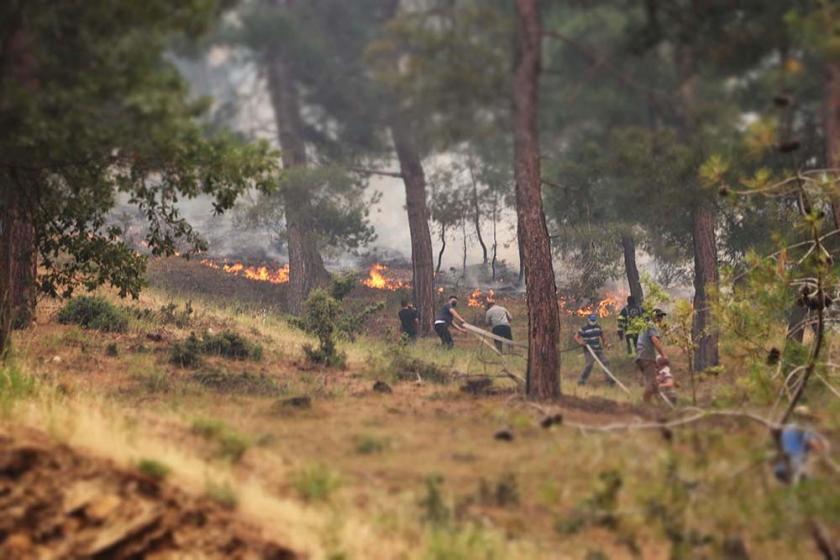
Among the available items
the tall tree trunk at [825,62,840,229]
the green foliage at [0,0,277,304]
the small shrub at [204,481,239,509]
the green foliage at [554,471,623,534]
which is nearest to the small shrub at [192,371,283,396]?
the green foliage at [0,0,277,304]

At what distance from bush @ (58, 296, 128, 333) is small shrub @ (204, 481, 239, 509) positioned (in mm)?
8333

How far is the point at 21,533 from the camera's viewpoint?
549 centimetres

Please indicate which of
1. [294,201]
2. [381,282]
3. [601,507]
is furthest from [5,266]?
[381,282]

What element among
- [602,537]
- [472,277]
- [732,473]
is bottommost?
[602,537]

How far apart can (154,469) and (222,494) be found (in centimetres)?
58

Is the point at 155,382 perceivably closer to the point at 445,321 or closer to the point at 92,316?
the point at 92,316

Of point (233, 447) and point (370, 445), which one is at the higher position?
point (233, 447)

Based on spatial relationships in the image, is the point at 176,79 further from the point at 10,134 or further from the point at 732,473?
the point at 732,473

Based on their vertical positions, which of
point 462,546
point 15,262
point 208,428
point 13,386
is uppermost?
point 15,262

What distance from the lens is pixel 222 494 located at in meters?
6.08

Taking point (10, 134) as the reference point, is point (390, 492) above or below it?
below

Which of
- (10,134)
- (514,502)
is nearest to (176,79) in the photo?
(10,134)

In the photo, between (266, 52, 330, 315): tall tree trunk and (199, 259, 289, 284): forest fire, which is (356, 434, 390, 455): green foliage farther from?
(199, 259, 289, 284): forest fire

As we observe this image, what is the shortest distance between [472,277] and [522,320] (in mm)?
9089
